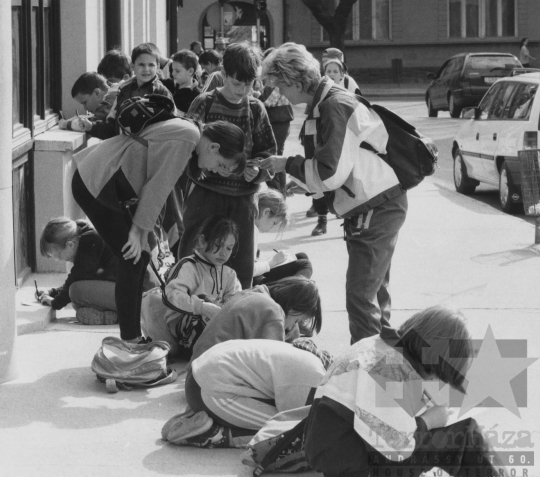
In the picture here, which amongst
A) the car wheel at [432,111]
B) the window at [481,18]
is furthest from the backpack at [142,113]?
the window at [481,18]

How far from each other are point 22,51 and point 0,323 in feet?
9.65

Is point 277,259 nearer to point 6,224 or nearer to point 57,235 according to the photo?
point 57,235

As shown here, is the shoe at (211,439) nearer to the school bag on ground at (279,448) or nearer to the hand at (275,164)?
the school bag on ground at (279,448)

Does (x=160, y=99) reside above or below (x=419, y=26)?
below

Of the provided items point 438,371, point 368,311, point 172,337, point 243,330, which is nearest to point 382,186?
point 368,311

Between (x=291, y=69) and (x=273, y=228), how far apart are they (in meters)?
1.47

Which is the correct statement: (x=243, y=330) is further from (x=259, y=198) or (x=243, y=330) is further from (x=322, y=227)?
(x=322, y=227)

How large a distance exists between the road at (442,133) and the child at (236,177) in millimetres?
2234

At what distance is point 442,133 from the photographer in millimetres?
22156

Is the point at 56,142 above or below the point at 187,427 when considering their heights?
above

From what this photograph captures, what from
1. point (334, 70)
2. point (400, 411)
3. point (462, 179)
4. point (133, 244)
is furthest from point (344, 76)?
point (400, 411)

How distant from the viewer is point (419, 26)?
44.5m

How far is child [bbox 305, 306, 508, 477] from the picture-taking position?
3631 millimetres

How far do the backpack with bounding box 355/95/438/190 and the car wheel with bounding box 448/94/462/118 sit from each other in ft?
70.2
